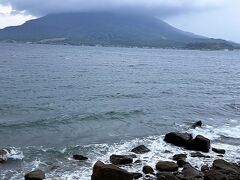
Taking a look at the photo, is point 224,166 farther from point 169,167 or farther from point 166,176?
point 166,176

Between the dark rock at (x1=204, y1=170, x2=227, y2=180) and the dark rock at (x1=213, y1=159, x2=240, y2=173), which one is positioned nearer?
the dark rock at (x1=204, y1=170, x2=227, y2=180)

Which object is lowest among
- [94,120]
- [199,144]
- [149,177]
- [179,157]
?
[149,177]

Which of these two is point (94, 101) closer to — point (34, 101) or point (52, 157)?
point (34, 101)

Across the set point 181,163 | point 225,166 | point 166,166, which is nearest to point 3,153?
point 166,166

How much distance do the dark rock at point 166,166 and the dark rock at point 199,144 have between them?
4049 mm

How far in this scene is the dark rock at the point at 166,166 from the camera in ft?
60.8

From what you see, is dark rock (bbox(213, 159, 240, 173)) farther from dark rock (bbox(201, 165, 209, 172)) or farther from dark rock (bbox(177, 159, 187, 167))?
dark rock (bbox(177, 159, 187, 167))

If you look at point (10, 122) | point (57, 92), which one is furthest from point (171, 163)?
point (57, 92)

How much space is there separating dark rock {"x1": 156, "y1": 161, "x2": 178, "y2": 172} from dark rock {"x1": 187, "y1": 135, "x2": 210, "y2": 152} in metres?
4.05

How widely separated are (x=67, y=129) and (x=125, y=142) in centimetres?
495

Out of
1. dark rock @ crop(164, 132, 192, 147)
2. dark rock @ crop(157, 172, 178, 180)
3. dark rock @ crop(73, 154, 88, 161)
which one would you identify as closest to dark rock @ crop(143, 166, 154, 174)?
dark rock @ crop(157, 172, 178, 180)

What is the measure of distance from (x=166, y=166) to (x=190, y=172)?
1.36m

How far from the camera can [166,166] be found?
1867 centimetres

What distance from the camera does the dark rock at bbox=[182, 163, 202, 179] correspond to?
1752cm
